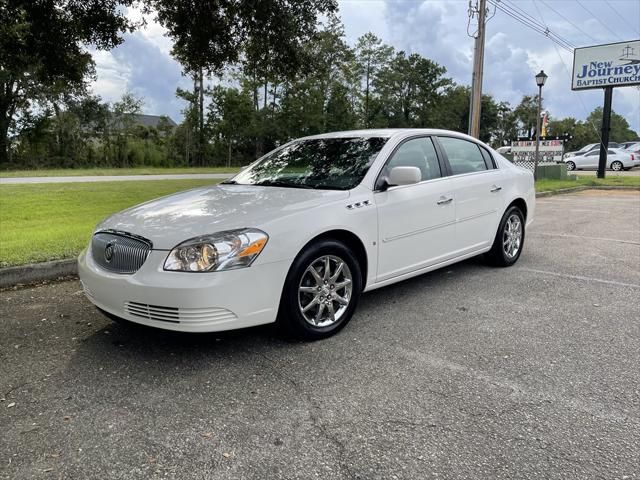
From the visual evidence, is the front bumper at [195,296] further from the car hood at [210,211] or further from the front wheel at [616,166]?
the front wheel at [616,166]

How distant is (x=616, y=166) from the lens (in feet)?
100.0

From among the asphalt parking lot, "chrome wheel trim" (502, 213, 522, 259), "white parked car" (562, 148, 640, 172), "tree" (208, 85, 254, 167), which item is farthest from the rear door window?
"tree" (208, 85, 254, 167)

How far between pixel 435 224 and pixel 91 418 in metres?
3.22

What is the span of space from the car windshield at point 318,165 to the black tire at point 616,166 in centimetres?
3103

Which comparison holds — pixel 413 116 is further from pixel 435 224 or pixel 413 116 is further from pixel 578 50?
pixel 435 224

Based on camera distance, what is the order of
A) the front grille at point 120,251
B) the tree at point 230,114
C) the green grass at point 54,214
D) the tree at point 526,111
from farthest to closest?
1. the tree at point 526,111
2. the tree at point 230,114
3. the green grass at point 54,214
4. the front grille at point 120,251

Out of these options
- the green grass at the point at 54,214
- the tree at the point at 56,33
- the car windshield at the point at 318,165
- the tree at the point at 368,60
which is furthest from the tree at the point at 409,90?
the car windshield at the point at 318,165

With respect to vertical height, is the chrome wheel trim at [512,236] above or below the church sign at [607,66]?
below

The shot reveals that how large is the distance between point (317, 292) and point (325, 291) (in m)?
0.08

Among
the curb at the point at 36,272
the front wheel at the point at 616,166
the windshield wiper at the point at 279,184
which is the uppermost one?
the front wheel at the point at 616,166

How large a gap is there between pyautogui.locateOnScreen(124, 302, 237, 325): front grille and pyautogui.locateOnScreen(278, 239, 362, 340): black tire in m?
0.46

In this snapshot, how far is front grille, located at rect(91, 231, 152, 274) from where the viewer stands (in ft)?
10.9

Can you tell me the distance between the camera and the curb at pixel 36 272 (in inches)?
201

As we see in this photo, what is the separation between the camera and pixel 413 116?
6288 centimetres
